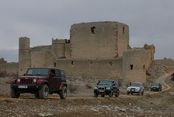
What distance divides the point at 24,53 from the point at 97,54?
1512cm

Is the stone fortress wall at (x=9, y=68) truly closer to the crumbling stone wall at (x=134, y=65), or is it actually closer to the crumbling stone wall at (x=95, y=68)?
the crumbling stone wall at (x=95, y=68)

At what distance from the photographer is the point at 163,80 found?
77.3m

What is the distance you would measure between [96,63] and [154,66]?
9.80 metres

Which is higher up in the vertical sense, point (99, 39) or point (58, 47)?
point (99, 39)

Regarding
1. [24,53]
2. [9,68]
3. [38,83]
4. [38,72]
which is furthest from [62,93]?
[9,68]

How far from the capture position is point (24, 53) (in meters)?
88.2

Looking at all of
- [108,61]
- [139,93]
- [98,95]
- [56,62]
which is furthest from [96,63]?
[98,95]

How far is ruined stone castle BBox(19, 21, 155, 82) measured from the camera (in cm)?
7375

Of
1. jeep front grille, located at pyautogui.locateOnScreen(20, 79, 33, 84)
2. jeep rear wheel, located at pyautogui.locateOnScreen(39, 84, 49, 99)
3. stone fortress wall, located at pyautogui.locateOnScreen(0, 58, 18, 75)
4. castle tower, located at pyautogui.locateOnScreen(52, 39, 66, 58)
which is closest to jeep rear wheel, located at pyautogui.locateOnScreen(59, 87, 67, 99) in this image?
jeep rear wheel, located at pyautogui.locateOnScreen(39, 84, 49, 99)

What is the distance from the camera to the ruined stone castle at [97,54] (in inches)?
2904

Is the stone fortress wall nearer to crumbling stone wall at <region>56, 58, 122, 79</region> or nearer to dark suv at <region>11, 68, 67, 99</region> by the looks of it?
crumbling stone wall at <region>56, 58, 122, 79</region>

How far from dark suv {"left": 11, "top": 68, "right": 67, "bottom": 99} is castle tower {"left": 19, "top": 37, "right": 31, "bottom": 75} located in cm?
5809

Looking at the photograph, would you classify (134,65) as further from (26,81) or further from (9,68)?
(26,81)

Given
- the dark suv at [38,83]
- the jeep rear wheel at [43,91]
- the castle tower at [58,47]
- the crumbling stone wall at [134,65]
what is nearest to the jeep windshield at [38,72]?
the dark suv at [38,83]
